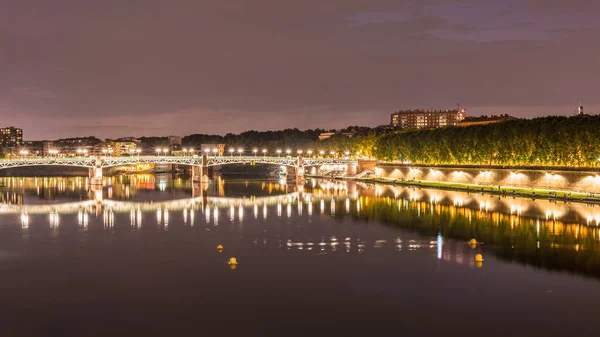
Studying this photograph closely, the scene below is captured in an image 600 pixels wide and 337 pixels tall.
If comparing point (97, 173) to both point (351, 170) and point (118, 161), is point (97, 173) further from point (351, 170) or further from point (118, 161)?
point (351, 170)

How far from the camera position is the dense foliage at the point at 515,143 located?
2849 inches

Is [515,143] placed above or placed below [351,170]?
above

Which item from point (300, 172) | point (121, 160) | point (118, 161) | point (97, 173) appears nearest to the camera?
point (97, 173)

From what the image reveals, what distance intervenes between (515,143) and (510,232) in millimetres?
41447

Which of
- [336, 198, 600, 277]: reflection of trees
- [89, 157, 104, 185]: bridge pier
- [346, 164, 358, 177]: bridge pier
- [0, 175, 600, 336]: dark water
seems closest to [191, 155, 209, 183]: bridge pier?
[89, 157, 104, 185]: bridge pier

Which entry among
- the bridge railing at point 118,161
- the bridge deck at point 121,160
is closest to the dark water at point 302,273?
the bridge deck at point 121,160

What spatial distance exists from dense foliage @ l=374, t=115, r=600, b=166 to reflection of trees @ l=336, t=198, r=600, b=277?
21280 millimetres

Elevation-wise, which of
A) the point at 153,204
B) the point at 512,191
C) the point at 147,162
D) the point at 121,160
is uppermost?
the point at 121,160

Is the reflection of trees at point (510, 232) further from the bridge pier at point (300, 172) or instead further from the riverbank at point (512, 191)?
the bridge pier at point (300, 172)

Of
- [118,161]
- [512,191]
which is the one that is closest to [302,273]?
[512,191]

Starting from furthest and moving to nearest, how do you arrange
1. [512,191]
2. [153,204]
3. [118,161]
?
[118,161]
[512,191]
[153,204]

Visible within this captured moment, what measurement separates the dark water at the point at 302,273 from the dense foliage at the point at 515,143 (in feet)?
61.6

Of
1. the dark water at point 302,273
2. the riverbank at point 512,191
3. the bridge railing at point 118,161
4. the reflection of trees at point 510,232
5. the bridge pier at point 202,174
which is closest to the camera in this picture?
the dark water at point 302,273

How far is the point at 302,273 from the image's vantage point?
101 feet
